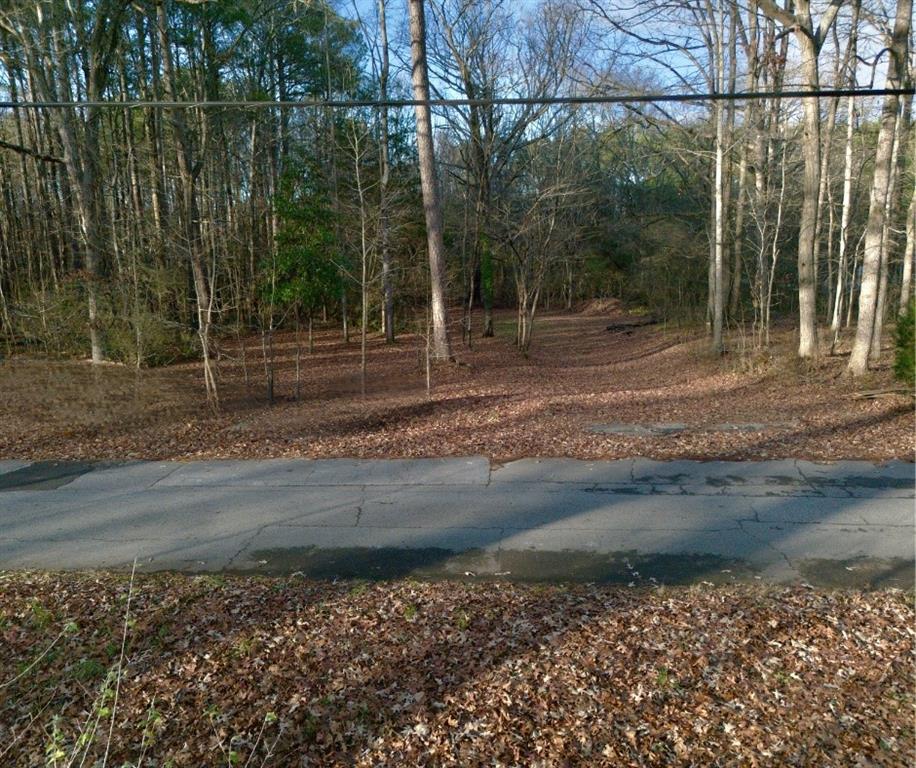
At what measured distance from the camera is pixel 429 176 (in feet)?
53.3

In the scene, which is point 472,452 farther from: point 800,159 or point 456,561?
point 800,159

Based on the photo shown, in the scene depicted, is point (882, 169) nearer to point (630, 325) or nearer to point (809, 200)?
point (809, 200)

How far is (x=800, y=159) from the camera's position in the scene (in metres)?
20.0

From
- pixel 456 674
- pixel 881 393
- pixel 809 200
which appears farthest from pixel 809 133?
pixel 456 674

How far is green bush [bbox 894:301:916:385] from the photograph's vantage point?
10266 millimetres

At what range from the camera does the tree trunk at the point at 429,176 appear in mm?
15859

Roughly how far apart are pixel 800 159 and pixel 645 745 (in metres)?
21.1

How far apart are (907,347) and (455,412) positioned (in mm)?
7255

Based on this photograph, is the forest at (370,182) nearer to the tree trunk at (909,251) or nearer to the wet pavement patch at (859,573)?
the tree trunk at (909,251)

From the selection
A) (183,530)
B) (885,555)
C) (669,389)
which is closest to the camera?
(885,555)

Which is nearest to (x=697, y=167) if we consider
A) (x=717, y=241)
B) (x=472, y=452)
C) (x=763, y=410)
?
(x=717, y=241)

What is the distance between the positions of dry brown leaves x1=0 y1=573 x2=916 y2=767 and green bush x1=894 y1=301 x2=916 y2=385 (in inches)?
284

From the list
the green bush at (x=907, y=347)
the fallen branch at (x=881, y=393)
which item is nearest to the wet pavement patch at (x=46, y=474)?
the fallen branch at (x=881, y=393)

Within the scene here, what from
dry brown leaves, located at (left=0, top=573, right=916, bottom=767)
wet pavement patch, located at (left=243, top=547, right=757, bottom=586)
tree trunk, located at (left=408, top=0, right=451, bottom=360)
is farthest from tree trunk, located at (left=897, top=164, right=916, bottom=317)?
dry brown leaves, located at (left=0, top=573, right=916, bottom=767)
